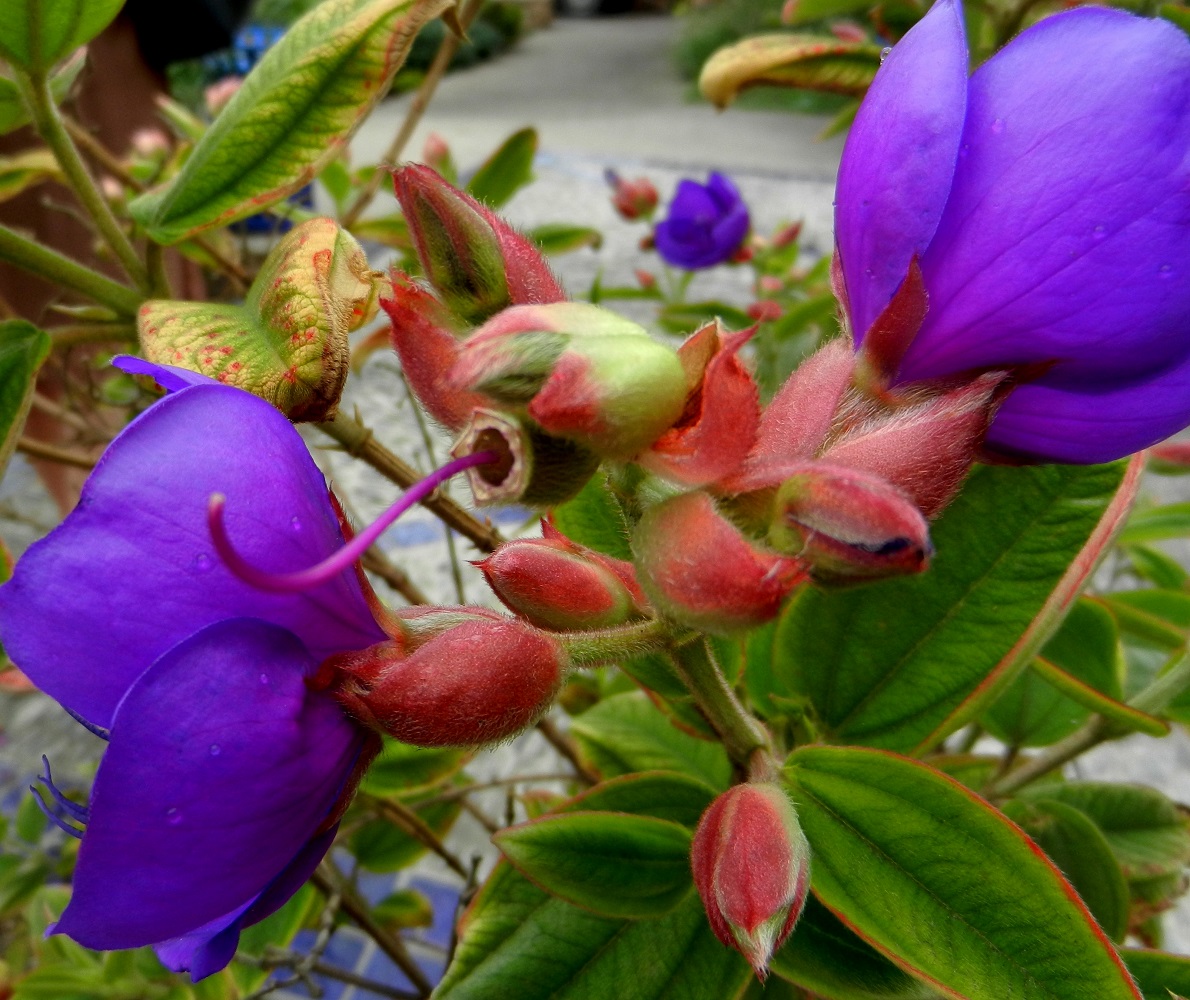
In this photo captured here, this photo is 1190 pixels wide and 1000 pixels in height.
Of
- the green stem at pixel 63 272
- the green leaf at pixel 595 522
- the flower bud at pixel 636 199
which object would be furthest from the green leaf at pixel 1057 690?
the flower bud at pixel 636 199

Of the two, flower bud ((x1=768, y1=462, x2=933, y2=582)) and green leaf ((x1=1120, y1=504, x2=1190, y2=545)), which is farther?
green leaf ((x1=1120, y1=504, x2=1190, y2=545))

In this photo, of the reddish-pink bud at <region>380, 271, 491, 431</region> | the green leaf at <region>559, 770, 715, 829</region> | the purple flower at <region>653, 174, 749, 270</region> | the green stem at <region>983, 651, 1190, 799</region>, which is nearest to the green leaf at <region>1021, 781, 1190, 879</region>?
the green stem at <region>983, 651, 1190, 799</region>

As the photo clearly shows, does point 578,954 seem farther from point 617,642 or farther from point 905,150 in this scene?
point 905,150

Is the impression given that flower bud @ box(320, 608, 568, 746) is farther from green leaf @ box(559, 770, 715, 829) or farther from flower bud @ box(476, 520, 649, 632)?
green leaf @ box(559, 770, 715, 829)

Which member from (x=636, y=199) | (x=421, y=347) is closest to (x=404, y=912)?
(x=421, y=347)

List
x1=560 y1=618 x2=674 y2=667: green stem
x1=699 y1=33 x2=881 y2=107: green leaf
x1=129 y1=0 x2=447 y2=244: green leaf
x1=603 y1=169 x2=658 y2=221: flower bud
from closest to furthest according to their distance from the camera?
x1=560 y1=618 x2=674 y2=667: green stem
x1=129 y1=0 x2=447 y2=244: green leaf
x1=699 y1=33 x2=881 y2=107: green leaf
x1=603 y1=169 x2=658 y2=221: flower bud

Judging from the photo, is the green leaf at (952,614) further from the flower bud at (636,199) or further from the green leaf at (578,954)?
the flower bud at (636,199)

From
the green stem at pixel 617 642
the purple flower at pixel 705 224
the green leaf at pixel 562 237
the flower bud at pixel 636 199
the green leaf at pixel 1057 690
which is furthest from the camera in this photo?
the flower bud at pixel 636 199
